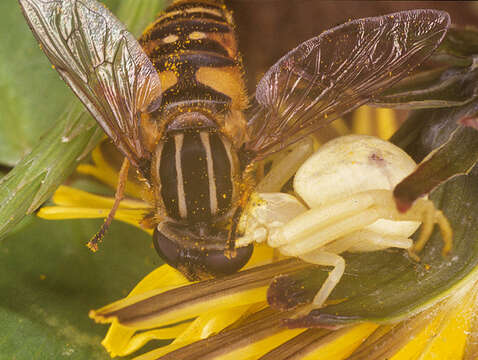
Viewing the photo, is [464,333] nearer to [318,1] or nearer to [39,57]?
[318,1]

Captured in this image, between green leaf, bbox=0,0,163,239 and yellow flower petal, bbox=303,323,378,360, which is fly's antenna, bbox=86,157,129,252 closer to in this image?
green leaf, bbox=0,0,163,239

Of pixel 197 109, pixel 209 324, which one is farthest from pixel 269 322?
pixel 197 109

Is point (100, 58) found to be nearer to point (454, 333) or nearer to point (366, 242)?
point (366, 242)

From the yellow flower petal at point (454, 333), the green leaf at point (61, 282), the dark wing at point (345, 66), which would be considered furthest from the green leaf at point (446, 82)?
the green leaf at point (61, 282)

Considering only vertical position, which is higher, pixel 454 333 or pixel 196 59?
pixel 196 59

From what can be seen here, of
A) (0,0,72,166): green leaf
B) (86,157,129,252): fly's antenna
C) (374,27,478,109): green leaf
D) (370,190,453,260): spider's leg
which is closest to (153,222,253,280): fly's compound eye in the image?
(86,157,129,252): fly's antenna

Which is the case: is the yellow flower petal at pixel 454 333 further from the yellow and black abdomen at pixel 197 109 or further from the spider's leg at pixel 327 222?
the yellow and black abdomen at pixel 197 109
